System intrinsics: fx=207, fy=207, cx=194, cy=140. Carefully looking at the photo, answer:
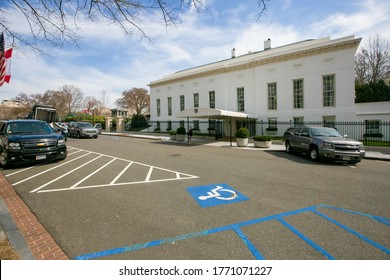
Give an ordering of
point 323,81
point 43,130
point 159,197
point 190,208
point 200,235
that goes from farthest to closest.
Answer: point 323,81
point 43,130
point 159,197
point 190,208
point 200,235

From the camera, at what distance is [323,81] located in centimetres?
2294

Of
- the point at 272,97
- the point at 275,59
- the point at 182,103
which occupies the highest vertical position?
the point at 275,59

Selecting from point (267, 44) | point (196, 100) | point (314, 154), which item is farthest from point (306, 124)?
point (267, 44)


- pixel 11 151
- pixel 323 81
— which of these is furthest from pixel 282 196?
pixel 323 81

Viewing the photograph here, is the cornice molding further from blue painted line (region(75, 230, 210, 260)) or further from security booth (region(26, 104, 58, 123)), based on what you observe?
blue painted line (region(75, 230, 210, 260))

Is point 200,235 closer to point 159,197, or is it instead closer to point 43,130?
point 159,197

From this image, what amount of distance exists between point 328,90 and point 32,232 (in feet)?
88.0

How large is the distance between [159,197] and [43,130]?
7560 mm

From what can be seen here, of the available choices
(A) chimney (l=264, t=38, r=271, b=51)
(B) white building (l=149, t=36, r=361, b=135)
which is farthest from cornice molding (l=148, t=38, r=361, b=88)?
(A) chimney (l=264, t=38, r=271, b=51)

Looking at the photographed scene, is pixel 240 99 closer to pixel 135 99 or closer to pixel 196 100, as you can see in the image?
pixel 196 100

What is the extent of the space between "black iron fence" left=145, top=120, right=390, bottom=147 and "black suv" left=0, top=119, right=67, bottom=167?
13.4 m

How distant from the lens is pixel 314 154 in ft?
34.0
